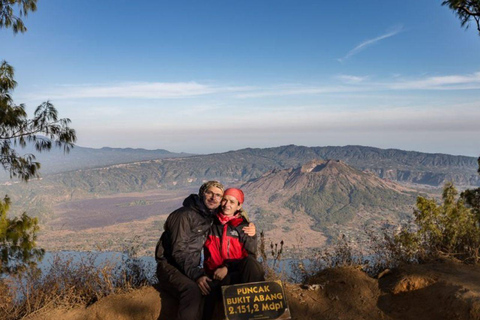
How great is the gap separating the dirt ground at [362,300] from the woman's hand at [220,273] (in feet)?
3.16

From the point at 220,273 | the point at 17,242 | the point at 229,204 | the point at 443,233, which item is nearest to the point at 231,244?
the point at 220,273

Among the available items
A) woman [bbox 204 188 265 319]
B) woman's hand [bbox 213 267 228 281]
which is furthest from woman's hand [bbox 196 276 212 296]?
woman [bbox 204 188 265 319]

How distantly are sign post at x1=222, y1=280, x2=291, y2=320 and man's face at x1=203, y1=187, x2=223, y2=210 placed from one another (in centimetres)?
103

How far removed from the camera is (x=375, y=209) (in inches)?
7830

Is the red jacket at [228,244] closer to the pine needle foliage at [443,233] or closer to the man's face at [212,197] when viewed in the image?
the man's face at [212,197]

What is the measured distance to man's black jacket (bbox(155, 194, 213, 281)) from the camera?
4055 mm

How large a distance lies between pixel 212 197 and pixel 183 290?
1.18 meters

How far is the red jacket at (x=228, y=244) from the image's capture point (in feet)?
14.0

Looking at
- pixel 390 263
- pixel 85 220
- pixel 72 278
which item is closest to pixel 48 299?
pixel 72 278

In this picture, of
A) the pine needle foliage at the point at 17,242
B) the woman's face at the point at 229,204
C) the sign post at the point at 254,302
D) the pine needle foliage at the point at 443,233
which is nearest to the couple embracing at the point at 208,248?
the woman's face at the point at 229,204

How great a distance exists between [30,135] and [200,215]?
4.97 metres

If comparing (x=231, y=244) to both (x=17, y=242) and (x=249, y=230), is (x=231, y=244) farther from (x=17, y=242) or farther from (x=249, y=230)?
(x=17, y=242)

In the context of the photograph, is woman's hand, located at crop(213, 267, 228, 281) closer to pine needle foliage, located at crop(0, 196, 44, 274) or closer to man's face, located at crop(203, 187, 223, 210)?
man's face, located at crop(203, 187, 223, 210)

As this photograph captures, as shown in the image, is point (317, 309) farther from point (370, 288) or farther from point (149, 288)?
point (149, 288)
